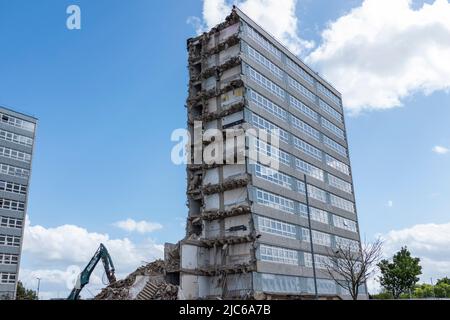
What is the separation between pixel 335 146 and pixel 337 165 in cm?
303

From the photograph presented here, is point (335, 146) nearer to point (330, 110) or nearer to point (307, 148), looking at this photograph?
point (330, 110)

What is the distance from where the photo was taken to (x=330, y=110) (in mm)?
68000

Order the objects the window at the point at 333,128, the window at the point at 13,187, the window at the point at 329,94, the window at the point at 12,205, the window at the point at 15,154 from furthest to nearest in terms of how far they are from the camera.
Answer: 1. the window at the point at 15,154
2. the window at the point at 13,187
3. the window at the point at 12,205
4. the window at the point at 329,94
5. the window at the point at 333,128

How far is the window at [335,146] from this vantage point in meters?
64.3

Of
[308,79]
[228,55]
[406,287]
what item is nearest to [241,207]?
[228,55]

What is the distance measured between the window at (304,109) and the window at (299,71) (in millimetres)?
4452

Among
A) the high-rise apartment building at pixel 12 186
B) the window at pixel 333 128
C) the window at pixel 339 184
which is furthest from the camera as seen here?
the high-rise apartment building at pixel 12 186

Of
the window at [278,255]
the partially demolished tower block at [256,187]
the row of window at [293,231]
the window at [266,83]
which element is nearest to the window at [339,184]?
the partially demolished tower block at [256,187]

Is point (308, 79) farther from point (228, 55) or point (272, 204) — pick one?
point (272, 204)

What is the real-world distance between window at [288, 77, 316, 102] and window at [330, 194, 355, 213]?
46.4 ft

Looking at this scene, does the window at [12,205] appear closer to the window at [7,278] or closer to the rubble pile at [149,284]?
the window at [7,278]

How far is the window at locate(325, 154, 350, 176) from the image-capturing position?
63.4 metres

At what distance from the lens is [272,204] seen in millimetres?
46688
